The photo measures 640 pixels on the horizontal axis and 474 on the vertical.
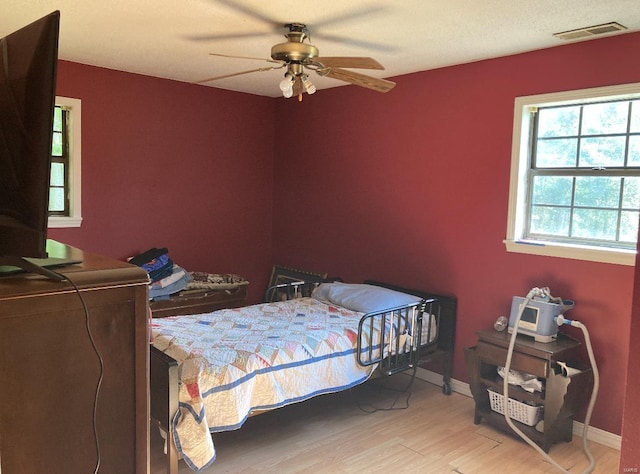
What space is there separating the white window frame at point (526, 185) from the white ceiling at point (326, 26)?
34 centimetres

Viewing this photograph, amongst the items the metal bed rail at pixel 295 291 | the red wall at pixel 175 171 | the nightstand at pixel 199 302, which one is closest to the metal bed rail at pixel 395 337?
the metal bed rail at pixel 295 291

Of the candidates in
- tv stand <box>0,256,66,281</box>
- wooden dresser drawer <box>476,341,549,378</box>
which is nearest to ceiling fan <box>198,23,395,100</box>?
wooden dresser drawer <box>476,341,549,378</box>

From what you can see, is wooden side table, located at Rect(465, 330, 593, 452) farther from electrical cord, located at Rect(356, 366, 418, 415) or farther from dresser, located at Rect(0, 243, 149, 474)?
dresser, located at Rect(0, 243, 149, 474)

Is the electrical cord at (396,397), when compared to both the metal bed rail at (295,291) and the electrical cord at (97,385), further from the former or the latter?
the electrical cord at (97,385)

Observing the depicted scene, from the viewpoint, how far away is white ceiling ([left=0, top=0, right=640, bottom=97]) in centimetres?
260

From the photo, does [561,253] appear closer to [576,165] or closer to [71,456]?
Result: [576,165]

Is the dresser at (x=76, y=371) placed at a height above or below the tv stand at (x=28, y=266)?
below

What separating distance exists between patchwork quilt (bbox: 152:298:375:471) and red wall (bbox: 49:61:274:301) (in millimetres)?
1440

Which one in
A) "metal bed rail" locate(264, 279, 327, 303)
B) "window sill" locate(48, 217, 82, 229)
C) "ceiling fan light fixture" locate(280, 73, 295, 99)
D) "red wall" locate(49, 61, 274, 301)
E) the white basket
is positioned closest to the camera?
"ceiling fan light fixture" locate(280, 73, 295, 99)

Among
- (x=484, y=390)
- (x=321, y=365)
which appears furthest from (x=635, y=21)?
(x=321, y=365)

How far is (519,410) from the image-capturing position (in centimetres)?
313

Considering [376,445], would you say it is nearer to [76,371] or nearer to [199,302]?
[199,302]

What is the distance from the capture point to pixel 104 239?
171 inches

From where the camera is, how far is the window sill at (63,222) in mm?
4055
